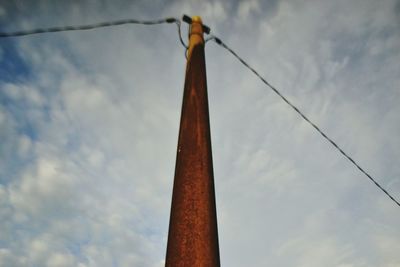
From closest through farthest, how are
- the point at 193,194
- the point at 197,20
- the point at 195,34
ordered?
the point at 193,194, the point at 195,34, the point at 197,20

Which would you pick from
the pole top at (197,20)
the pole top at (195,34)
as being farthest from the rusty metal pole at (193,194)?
the pole top at (197,20)

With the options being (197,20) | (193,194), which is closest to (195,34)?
(197,20)

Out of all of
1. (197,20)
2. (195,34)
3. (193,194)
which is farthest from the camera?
(197,20)

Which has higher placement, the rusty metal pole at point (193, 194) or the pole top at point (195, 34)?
the pole top at point (195, 34)

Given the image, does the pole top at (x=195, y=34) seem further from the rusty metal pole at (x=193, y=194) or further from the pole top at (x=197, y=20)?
the rusty metal pole at (x=193, y=194)

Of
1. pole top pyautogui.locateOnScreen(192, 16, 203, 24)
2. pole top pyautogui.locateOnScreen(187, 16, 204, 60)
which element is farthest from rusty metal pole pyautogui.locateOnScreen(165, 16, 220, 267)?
pole top pyautogui.locateOnScreen(192, 16, 203, 24)

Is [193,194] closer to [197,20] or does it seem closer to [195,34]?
[195,34]

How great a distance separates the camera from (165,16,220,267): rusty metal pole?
2221 millimetres

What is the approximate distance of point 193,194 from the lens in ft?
8.07

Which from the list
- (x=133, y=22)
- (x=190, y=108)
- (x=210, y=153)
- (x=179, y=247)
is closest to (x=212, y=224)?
(x=179, y=247)

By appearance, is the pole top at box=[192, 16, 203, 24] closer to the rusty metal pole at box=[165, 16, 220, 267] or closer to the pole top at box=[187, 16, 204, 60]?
the pole top at box=[187, 16, 204, 60]

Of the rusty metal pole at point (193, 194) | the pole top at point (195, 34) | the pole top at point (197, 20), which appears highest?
the pole top at point (197, 20)

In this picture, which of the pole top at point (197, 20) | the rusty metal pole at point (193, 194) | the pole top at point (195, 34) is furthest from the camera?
the pole top at point (197, 20)

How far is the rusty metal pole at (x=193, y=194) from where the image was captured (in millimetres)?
2221
